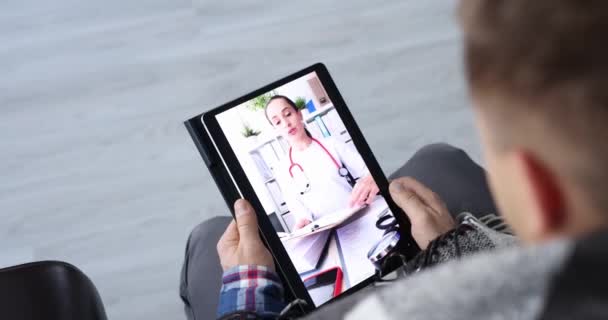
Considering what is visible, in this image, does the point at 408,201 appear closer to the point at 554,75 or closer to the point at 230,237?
the point at 230,237

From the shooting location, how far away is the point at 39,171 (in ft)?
4.66

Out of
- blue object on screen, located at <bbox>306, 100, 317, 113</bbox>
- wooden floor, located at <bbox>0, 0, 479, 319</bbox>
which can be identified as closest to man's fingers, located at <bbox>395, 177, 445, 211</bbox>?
blue object on screen, located at <bbox>306, 100, 317, 113</bbox>

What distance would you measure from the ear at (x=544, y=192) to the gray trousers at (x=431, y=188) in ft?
1.75

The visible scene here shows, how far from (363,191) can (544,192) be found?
0.50 m

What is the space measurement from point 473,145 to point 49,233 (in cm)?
89

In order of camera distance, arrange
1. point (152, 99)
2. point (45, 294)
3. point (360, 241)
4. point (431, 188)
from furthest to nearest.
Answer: point (152, 99), point (431, 188), point (360, 241), point (45, 294)

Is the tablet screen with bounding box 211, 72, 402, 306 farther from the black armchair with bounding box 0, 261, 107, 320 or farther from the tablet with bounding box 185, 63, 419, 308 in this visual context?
the black armchair with bounding box 0, 261, 107, 320

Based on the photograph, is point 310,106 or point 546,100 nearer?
point 546,100

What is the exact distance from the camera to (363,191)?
0.85 metres

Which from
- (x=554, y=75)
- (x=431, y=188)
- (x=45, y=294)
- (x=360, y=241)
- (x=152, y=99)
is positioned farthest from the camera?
(x=152, y=99)

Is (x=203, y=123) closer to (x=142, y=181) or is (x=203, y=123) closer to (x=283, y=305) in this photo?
(x=283, y=305)

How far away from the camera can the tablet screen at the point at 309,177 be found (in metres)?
0.82

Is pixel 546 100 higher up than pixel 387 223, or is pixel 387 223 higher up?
pixel 546 100

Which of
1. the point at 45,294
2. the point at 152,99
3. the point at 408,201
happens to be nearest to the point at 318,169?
the point at 408,201
